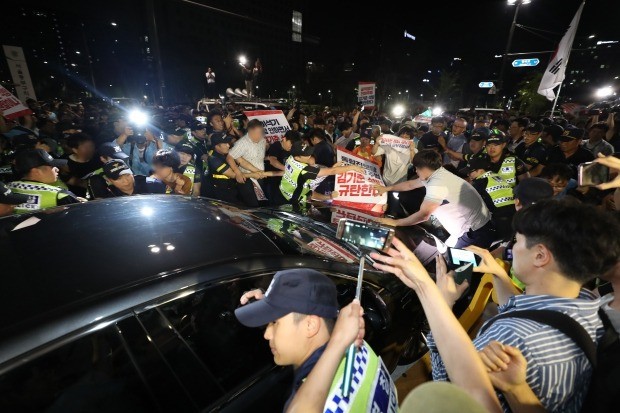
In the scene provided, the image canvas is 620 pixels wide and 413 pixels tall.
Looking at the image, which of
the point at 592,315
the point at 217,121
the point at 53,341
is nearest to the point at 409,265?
the point at 592,315

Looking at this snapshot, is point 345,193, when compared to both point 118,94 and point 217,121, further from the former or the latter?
point 118,94

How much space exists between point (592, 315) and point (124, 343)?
191 cm

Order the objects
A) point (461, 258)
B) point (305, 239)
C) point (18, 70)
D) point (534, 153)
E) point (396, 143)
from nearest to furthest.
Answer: point (461, 258) → point (305, 239) → point (534, 153) → point (396, 143) → point (18, 70)

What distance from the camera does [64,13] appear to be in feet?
143

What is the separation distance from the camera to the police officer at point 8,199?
8.78ft

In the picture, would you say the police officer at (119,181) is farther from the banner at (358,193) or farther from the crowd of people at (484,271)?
the banner at (358,193)

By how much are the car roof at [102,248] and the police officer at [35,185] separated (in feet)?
3.27

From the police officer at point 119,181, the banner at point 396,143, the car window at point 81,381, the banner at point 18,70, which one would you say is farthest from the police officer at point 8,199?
the banner at point 18,70

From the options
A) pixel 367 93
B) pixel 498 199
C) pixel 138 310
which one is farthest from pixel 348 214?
pixel 367 93

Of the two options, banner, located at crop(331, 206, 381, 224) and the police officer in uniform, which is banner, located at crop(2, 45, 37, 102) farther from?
banner, located at crop(331, 206, 381, 224)

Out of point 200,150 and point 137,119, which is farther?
point 137,119

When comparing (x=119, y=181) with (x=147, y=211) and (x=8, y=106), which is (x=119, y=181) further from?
(x=8, y=106)

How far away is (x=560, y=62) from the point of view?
8383 mm

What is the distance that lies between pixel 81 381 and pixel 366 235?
4.19ft
